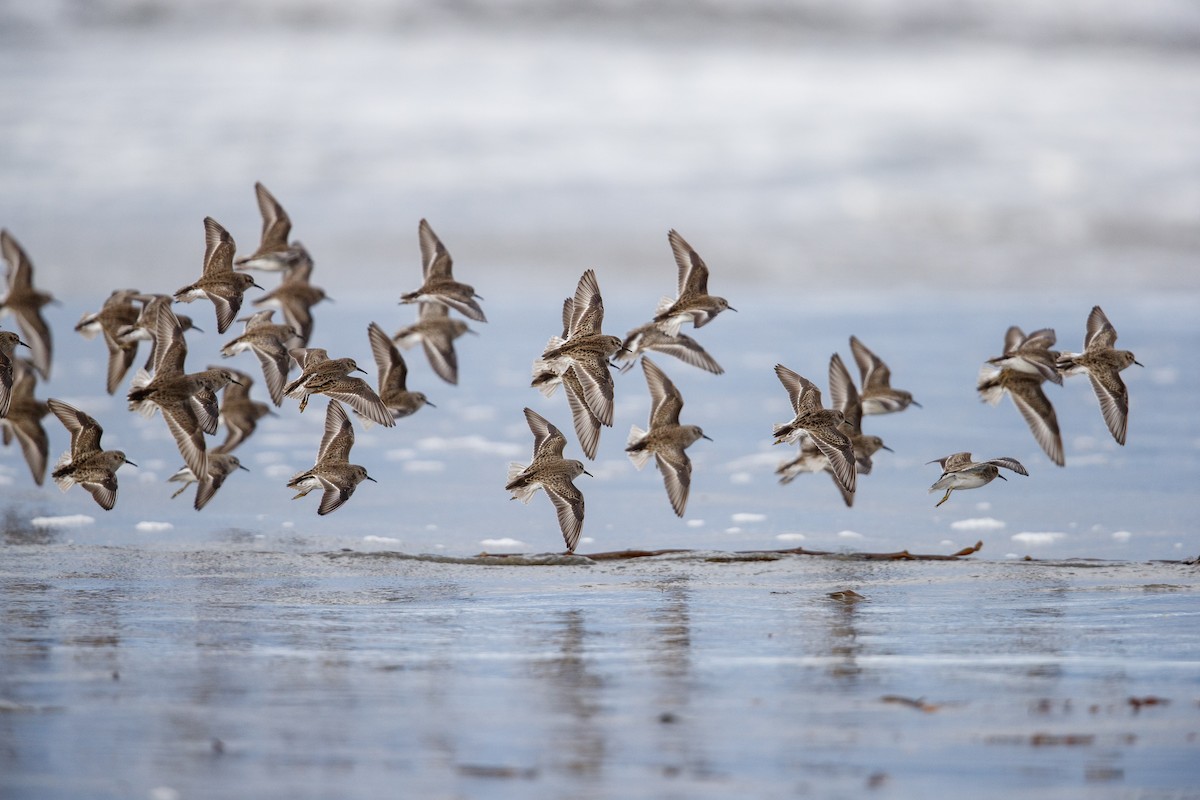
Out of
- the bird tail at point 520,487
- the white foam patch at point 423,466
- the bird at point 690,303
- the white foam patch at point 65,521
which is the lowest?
the white foam patch at point 65,521

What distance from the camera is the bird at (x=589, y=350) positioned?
332 inches

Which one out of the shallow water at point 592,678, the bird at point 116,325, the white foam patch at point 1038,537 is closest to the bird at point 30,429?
the bird at point 116,325

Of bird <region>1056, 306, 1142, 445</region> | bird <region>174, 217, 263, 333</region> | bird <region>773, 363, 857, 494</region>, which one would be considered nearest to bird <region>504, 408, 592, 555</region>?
bird <region>773, 363, 857, 494</region>

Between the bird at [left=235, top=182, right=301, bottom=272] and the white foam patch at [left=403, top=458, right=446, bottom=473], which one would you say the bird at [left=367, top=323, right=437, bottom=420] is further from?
the white foam patch at [left=403, top=458, right=446, bottom=473]

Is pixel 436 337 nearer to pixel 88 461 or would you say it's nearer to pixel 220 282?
pixel 220 282

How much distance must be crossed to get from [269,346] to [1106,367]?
14.9 ft

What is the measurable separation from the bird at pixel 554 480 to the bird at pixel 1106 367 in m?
2.78

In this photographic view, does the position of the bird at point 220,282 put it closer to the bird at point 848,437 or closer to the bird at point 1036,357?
the bird at point 848,437

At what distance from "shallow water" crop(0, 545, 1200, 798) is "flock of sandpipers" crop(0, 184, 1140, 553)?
68 centimetres

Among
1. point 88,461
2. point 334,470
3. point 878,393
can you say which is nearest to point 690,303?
point 878,393

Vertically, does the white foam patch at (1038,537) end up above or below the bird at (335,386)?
below

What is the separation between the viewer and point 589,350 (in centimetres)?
848

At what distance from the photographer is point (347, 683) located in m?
5.29

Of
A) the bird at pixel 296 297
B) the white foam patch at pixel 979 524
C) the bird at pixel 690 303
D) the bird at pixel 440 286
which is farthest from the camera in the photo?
the bird at pixel 296 297
